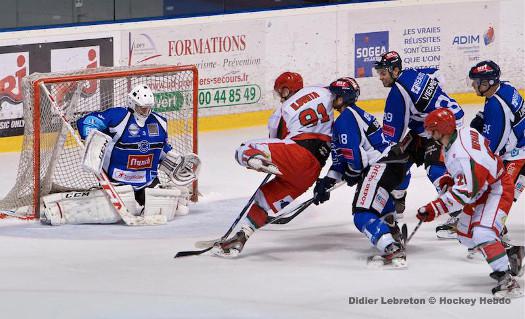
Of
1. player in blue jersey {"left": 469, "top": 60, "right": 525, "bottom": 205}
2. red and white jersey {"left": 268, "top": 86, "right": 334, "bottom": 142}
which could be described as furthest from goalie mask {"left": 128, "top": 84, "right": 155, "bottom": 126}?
player in blue jersey {"left": 469, "top": 60, "right": 525, "bottom": 205}

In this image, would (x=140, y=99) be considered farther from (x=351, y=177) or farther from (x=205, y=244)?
(x=351, y=177)

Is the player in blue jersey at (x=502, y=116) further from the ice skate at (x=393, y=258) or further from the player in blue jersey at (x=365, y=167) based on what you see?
the ice skate at (x=393, y=258)

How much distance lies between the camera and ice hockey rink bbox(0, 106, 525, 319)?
605cm

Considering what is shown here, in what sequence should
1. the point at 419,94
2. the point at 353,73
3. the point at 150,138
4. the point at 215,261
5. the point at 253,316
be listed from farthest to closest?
1. the point at 353,73
2. the point at 150,138
3. the point at 419,94
4. the point at 215,261
5. the point at 253,316

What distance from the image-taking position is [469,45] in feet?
40.4

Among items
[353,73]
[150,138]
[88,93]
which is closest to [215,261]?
[150,138]

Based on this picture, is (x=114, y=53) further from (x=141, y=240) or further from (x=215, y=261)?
(x=215, y=261)

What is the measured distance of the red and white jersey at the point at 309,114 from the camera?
7.19 m

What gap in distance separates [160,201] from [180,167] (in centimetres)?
37

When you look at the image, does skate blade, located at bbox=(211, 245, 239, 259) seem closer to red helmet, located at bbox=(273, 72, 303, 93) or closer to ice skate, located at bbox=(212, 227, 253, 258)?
ice skate, located at bbox=(212, 227, 253, 258)

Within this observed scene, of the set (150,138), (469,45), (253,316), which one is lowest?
(253,316)

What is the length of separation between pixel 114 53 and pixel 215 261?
3.87 metres

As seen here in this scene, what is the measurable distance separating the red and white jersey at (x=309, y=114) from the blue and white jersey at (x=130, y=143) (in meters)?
1.33

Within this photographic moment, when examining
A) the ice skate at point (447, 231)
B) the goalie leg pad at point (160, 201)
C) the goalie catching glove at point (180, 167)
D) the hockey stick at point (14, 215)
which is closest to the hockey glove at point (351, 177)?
the ice skate at point (447, 231)
